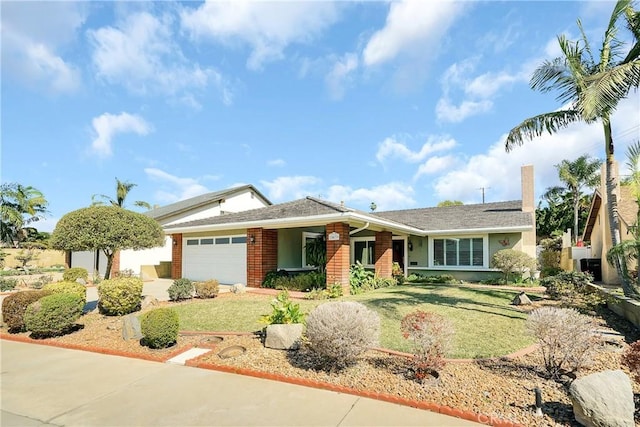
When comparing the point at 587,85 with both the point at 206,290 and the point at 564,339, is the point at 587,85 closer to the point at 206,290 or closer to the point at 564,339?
the point at 564,339

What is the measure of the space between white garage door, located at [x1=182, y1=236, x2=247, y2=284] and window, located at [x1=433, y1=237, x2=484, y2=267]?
34.1ft

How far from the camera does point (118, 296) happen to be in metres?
9.58

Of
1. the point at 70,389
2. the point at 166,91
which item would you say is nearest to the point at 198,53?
the point at 166,91

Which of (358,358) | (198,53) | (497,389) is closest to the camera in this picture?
(497,389)

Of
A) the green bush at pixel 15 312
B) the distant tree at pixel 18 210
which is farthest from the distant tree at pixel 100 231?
the distant tree at pixel 18 210

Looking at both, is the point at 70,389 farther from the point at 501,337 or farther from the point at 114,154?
the point at 114,154

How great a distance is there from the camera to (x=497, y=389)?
445 centimetres

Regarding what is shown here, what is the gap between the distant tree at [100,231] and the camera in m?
9.73

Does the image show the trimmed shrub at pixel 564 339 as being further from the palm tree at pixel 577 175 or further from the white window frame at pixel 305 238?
the palm tree at pixel 577 175

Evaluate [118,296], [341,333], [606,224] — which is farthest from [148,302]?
[606,224]

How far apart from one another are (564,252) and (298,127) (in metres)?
16.6

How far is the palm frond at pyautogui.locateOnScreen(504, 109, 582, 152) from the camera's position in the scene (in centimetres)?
1012

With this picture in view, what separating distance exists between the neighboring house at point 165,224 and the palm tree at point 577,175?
29590 millimetres

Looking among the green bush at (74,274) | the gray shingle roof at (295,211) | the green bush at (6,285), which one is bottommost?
the green bush at (6,285)
